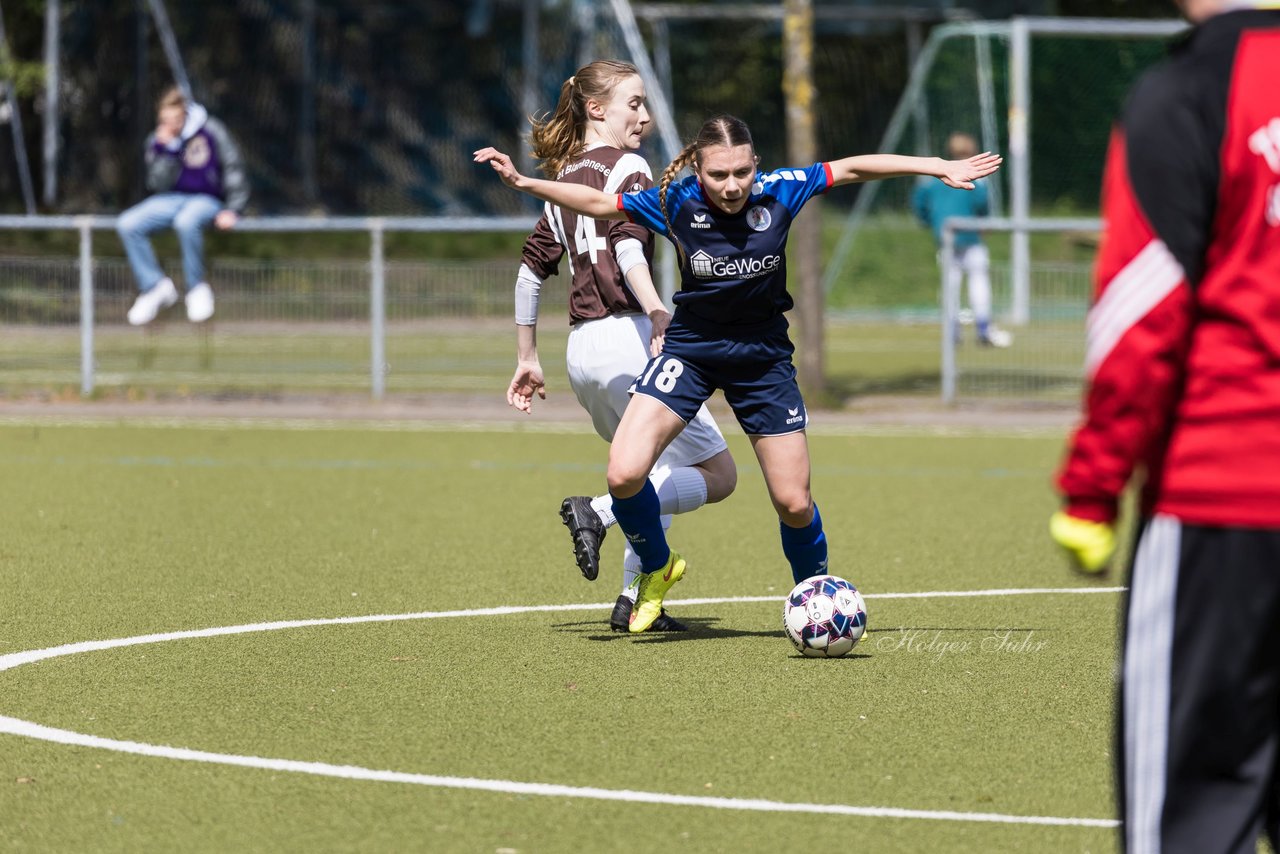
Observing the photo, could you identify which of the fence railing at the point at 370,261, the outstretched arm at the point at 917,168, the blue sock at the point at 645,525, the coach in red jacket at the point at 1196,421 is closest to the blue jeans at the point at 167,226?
the fence railing at the point at 370,261

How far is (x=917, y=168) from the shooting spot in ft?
21.9

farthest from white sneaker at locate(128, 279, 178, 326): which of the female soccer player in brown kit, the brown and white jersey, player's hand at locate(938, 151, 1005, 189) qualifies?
player's hand at locate(938, 151, 1005, 189)

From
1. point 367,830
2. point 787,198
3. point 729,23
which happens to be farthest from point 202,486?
point 729,23

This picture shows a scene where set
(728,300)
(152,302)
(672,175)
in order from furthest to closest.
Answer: (152,302) → (728,300) → (672,175)

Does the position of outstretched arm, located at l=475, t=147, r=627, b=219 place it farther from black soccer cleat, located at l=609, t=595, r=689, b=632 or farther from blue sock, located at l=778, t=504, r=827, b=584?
black soccer cleat, located at l=609, t=595, r=689, b=632

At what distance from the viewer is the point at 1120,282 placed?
3.21 m

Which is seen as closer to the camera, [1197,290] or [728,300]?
[1197,290]

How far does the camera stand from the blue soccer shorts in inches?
278

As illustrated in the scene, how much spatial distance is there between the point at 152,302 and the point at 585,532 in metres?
10.8

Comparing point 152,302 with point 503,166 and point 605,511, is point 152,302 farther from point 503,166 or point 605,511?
point 503,166

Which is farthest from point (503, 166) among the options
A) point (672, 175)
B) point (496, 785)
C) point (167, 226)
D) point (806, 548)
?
point (167, 226)

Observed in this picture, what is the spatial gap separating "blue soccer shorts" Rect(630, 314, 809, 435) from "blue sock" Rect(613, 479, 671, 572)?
420 millimetres

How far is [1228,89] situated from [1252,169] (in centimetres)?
13

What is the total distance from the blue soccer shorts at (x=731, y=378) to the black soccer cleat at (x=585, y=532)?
0.67 metres
